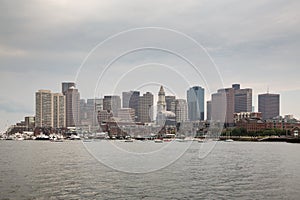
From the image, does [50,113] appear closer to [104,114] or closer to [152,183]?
[104,114]

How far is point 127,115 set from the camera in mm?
34594

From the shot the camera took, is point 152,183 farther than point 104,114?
No

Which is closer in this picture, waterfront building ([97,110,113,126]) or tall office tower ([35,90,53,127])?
waterfront building ([97,110,113,126])

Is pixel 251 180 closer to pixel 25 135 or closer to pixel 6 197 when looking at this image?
pixel 6 197

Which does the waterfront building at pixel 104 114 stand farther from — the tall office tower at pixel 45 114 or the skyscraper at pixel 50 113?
the tall office tower at pixel 45 114

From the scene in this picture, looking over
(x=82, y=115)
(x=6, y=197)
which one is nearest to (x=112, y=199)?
(x=6, y=197)

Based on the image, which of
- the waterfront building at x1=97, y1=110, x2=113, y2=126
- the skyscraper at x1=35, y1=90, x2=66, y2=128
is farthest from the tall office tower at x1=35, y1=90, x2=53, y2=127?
the waterfront building at x1=97, y1=110, x2=113, y2=126

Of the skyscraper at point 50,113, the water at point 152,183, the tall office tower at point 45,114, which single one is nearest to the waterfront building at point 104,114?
the water at point 152,183

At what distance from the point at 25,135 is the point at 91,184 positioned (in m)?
164

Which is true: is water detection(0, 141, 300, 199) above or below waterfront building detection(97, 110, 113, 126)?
below

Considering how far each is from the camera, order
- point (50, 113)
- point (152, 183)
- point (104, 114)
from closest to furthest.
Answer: point (152, 183)
point (104, 114)
point (50, 113)

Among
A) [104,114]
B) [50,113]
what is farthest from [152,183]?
[50,113]

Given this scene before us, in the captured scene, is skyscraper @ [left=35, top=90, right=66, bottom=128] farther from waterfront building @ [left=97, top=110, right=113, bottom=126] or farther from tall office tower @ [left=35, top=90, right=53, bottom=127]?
waterfront building @ [left=97, top=110, right=113, bottom=126]

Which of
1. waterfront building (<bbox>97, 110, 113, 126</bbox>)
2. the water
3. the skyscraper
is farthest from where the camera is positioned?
the skyscraper
